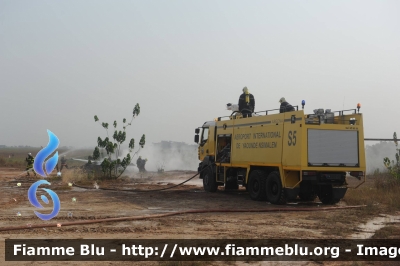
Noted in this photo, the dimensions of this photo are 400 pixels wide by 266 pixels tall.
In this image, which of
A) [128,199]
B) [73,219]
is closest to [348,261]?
[73,219]

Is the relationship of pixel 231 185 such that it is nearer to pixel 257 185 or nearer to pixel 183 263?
pixel 257 185

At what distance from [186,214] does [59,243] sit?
14.6 feet

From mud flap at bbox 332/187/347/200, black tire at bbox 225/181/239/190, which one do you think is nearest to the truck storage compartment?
mud flap at bbox 332/187/347/200

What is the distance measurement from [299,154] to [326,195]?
255 centimetres

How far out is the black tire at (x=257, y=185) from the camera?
16.3m

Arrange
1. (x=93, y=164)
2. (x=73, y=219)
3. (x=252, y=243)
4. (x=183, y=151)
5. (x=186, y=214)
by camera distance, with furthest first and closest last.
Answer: (x=183, y=151), (x=93, y=164), (x=186, y=214), (x=73, y=219), (x=252, y=243)

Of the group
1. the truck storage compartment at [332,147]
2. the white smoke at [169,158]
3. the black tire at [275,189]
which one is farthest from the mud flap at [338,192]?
the white smoke at [169,158]

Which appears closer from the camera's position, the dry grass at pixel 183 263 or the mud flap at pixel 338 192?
the dry grass at pixel 183 263

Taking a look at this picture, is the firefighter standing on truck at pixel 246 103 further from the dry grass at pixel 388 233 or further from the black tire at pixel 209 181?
the dry grass at pixel 388 233

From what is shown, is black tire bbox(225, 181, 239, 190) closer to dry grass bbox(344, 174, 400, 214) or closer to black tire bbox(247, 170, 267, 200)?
black tire bbox(247, 170, 267, 200)

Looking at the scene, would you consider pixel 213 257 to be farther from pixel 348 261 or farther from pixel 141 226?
pixel 141 226

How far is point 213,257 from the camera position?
771 centimetres

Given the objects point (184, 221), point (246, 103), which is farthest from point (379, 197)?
point (184, 221)

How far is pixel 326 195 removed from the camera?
15852 mm
